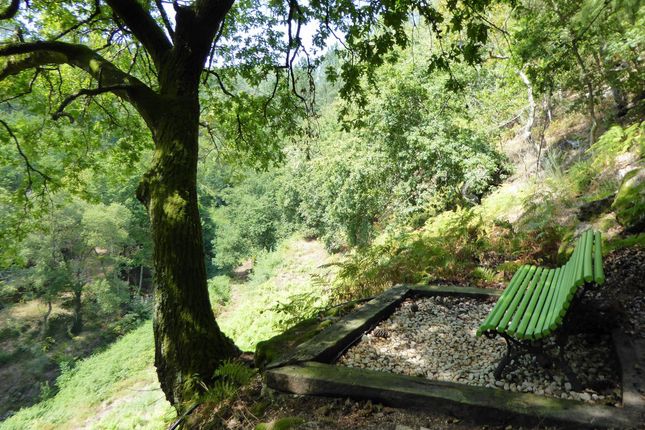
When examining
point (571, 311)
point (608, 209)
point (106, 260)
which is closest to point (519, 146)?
point (608, 209)

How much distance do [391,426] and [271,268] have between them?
25.0 m

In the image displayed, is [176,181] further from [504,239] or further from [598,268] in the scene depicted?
[504,239]

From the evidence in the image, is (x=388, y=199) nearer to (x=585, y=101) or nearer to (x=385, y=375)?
(x=585, y=101)

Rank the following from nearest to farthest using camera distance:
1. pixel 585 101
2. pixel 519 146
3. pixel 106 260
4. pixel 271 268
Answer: pixel 585 101, pixel 519 146, pixel 271 268, pixel 106 260

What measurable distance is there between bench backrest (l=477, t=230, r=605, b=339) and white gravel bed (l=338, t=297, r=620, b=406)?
1.25ft

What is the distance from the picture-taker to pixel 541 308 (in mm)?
2758

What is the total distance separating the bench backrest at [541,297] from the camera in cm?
231

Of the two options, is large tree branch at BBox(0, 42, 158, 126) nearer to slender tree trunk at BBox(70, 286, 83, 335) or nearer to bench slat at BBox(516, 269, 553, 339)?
bench slat at BBox(516, 269, 553, 339)

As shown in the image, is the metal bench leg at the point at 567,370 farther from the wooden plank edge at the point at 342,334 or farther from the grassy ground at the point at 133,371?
the grassy ground at the point at 133,371

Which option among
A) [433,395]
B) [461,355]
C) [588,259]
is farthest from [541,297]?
[433,395]

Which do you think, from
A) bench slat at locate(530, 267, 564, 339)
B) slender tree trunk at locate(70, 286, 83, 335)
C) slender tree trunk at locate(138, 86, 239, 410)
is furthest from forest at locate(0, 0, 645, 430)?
slender tree trunk at locate(70, 286, 83, 335)

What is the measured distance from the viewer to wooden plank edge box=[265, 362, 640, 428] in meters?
2.07

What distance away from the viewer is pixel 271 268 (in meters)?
26.9

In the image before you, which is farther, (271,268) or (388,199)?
(271,268)
